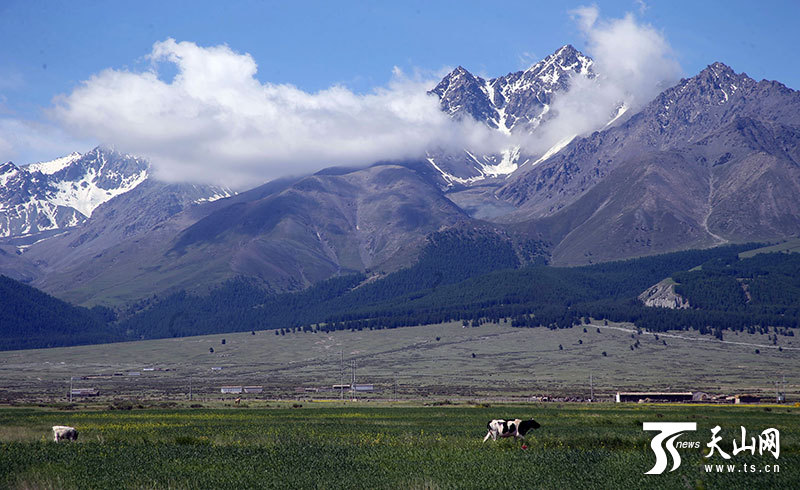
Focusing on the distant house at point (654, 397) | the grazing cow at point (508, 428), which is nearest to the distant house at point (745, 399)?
the distant house at point (654, 397)

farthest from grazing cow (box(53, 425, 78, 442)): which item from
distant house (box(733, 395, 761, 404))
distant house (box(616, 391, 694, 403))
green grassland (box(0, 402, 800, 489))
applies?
distant house (box(733, 395, 761, 404))

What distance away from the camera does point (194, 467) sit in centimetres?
3688

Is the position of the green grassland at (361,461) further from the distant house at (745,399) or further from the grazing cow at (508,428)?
the distant house at (745,399)

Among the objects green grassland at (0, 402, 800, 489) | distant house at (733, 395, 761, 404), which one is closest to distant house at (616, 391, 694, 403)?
distant house at (733, 395, 761, 404)

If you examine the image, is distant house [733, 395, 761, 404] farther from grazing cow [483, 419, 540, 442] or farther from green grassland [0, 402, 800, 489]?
grazing cow [483, 419, 540, 442]

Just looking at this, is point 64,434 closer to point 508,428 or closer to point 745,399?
point 508,428

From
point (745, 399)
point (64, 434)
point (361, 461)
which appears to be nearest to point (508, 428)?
point (361, 461)

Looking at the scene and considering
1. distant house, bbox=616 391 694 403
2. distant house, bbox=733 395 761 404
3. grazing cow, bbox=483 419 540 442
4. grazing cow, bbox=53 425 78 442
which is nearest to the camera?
grazing cow, bbox=483 419 540 442

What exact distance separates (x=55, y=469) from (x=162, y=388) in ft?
528

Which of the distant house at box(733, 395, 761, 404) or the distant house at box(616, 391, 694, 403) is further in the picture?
the distant house at box(616, 391, 694, 403)

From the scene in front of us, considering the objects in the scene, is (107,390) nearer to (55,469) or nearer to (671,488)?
(55,469)

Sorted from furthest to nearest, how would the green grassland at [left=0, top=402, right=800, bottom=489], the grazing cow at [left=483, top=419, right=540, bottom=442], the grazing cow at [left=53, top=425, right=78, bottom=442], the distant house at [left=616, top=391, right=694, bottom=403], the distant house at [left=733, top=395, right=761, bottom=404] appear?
the distant house at [left=616, top=391, right=694, bottom=403] < the distant house at [left=733, top=395, right=761, bottom=404] < the grazing cow at [left=53, top=425, right=78, bottom=442] < the grazing cow at [left=483, top=419, right=540, bottom=442] < the green grassland at [left=0, top=402, right=800, bottom=489]

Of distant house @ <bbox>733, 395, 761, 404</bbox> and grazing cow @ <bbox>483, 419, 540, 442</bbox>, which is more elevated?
grazing cow @ <bbox>483, 419, 540, 442</bbox>

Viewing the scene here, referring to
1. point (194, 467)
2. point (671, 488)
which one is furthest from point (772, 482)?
point (194, 467)
